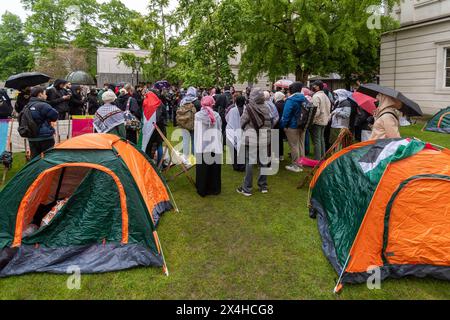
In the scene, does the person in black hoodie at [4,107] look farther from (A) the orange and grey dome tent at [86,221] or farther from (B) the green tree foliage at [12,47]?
(B) the green tree foliage at [12,47]

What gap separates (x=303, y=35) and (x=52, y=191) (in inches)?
482

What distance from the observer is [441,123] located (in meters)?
13.6

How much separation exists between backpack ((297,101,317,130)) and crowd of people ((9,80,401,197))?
0.03 metres

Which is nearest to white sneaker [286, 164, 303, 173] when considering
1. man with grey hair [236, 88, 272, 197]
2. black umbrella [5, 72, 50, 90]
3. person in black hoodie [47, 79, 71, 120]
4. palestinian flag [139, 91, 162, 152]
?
man with grey hair [236, 88, 272, 197]

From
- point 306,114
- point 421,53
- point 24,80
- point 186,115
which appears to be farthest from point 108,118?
point 421,53

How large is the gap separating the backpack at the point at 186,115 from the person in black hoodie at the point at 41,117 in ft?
8.23

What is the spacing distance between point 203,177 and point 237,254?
2369 millimetres

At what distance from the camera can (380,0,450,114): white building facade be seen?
16.6 m

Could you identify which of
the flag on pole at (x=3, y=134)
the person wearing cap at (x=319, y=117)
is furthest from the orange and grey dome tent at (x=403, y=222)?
the flag on pole at (x=3, y=134)

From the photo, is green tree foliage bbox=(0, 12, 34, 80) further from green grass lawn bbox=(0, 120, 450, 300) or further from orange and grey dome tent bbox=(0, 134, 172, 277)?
green grass lawn bbox=(0, 120, 450, 300)
